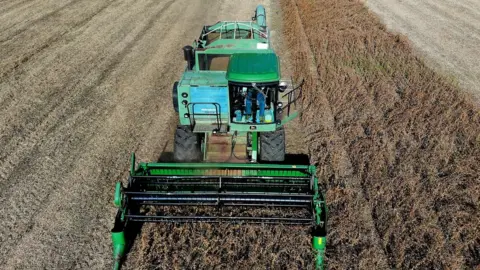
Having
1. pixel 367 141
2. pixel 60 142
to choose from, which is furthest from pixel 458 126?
pixel 60 142

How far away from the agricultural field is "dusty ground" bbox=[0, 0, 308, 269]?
0.12 ft

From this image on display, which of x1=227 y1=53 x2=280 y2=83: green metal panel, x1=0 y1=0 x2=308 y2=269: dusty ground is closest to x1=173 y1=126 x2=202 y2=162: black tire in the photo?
x1=0 y1=0 x2=308 y2=269: dusty ground

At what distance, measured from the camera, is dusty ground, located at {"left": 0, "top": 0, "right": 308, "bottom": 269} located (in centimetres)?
640

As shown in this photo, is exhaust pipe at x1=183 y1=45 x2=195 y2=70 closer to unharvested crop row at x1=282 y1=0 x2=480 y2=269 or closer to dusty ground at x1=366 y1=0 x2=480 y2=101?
unharvested crop row at x1=282 y1=0 x2=480 y2=269

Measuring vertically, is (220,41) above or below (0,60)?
above

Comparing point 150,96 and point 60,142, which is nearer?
point 60,142

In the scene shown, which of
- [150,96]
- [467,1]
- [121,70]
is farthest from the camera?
[467,1]

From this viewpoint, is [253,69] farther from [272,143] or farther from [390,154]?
[390,154]

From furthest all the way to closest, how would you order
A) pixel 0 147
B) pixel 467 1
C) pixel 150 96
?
1. pixel 467 1
2. pixel 150 96
3. pixel 0 147

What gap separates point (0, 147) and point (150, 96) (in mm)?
3762

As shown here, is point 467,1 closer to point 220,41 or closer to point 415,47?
point 415,47

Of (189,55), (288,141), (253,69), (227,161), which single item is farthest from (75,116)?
(253,69)

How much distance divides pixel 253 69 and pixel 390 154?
3.58 m

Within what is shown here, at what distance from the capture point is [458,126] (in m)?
9.13
